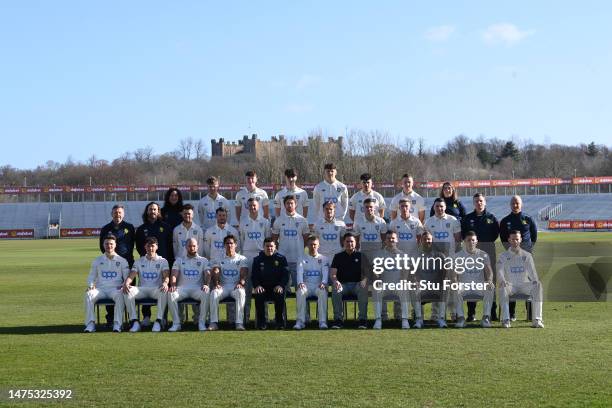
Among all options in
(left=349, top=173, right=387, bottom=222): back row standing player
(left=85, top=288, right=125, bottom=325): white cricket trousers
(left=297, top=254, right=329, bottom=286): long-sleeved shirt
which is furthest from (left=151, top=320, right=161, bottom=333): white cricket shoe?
(left=349, top=173, right=387, bottom=222): back row standing player

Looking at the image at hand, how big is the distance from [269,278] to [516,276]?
3.63 meters

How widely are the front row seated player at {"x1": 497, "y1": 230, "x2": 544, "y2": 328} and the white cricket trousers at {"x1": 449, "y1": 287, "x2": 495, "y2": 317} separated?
0.18 metres

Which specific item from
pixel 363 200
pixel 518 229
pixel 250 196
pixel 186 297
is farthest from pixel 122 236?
pixel 518 229

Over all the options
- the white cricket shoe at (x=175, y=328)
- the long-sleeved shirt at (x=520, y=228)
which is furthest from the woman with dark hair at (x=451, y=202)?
the white cricket shoe at (x=175, y=328)

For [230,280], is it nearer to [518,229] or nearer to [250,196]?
[250,196]

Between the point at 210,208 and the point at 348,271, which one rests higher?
the point at 210,208

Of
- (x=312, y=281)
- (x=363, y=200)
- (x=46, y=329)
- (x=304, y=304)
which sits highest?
(x=363, y=200)

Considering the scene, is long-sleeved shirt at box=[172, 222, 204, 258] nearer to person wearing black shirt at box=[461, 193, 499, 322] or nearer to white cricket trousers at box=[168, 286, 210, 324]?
white cricket trousers at box=[168, 286, 210, 324]

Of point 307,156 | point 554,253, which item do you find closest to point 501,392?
point 554,253

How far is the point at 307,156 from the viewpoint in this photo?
8775 cm

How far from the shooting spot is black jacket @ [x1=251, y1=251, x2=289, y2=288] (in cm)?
1226

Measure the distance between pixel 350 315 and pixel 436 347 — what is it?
4.09m

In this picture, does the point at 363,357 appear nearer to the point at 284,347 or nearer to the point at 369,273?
the point at 284,347

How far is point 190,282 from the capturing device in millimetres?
12477
